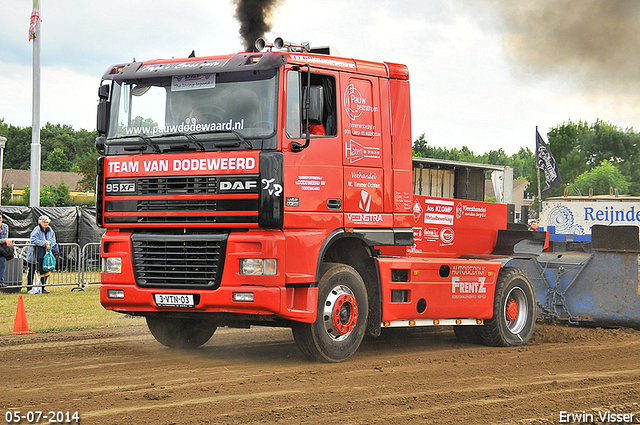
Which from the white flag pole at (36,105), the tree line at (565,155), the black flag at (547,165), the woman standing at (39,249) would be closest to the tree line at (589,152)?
the tree line at (565,155)

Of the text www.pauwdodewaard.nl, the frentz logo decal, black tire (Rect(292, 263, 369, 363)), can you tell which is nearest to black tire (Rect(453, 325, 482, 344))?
black tire (Rect(292, 263, 369, 363))

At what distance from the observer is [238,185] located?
789cm

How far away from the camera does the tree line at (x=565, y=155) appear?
7012 centimetres

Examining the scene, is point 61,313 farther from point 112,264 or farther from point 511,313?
point 511,313

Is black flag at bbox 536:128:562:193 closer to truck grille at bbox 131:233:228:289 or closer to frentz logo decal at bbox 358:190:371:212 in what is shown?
frentz logo decal at bbox 358:190:371:212

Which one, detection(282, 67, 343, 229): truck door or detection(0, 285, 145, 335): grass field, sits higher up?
detection(282, 67, 343, 229): truck door

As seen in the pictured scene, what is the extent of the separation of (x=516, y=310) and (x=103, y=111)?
6.53 m

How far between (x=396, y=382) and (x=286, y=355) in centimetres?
215

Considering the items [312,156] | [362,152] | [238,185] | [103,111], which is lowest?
[238,185]

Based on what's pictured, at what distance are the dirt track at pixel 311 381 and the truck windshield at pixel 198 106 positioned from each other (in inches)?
102

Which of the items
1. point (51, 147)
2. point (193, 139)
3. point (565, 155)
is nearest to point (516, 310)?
point (193, 139)

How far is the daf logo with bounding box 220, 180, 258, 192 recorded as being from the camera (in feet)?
25.7

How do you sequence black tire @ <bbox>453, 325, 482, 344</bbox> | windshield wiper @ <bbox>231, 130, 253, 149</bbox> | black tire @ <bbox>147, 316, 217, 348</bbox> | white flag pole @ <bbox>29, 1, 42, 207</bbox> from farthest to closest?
1. white flag pole @ <bbox>29, 1, 42, 207</bbox>
2. black tire @ <bbox>453, 325, 482, 344</bbox>
3. black tire @ <bbox>147, 316, 217, 348</bbox>
4. windshield wiper @ <bbox>231, 130, 253, 149</bbox>

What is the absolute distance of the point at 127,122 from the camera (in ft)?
28.1
